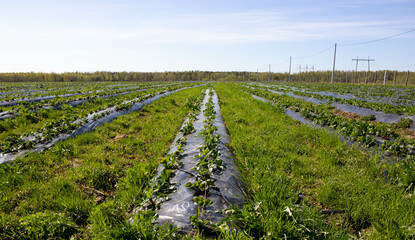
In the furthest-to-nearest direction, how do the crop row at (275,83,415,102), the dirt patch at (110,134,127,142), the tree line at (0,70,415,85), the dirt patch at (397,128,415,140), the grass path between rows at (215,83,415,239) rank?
the tree line at (0,70,415,85)
the crop row at (275,83,415,102)
the dirt patch at (397,128,415,140)
the dirt patch at (110,134,127,142)
the grass path between rows at (215,83,415,239)

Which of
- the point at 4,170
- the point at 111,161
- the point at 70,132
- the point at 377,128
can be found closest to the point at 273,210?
the point at 111,161

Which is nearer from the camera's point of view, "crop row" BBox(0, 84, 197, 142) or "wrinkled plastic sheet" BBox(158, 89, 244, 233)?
"wrinkled plastic sheet" BBox(158, 89, 244, 233)

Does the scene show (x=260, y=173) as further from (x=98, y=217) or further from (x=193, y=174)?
(x=98, y=217)

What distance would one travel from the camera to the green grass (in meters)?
2.67

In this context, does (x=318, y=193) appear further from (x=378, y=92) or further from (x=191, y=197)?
(x=378, y=92)

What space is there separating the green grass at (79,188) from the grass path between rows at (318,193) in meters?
1.54

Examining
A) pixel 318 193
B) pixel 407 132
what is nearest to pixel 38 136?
pixel 318 193

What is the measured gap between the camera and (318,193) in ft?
11.8

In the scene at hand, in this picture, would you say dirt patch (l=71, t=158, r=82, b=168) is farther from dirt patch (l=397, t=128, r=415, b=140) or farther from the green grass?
dirt patch (l=397, t=128, r=415, b=140)

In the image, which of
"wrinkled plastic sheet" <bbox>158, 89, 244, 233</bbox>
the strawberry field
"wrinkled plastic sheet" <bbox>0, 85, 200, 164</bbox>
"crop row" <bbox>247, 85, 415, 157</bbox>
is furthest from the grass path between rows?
"wrinkled plastic sheet" <bbox>0, 85, 200, 164</bbox>

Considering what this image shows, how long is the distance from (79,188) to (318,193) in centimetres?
432

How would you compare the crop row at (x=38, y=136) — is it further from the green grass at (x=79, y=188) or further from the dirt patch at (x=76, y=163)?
the dirt patch at (x=76, y=163)

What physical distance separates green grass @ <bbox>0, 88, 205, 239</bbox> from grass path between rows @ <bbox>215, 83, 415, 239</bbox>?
5.06 feet

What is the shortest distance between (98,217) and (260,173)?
107 inches
